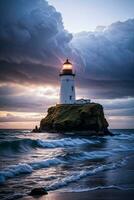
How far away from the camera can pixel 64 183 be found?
39.4 feet

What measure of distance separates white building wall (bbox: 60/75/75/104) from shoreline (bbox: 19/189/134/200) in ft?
185

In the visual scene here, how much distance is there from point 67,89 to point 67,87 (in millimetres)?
389

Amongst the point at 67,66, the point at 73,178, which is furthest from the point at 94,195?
the point at 67,66

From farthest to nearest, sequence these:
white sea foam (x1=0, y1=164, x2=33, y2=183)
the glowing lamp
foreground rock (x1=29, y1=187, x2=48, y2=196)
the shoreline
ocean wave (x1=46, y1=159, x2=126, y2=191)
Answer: the glowing lamp < white sea foam (x1=0, y1=164, x2=33, y2=183) < ocean wave (x1=46, y1=159, x2=126, y2=191) < foreground rock (x1=29, y1=187, x2=48, y2=196) < the shoreline

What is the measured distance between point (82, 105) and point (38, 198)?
5859cm

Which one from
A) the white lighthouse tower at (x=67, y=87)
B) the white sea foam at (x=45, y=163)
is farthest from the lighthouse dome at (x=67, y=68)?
the white sea foam at (x=45, y=163)

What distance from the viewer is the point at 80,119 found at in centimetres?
6506

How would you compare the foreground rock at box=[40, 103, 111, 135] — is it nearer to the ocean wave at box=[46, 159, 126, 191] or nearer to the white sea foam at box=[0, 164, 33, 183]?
the ocean wave at box=[46, 159, 126, 191]

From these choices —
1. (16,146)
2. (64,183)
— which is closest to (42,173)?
(64,183)

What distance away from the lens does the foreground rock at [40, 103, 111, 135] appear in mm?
64812

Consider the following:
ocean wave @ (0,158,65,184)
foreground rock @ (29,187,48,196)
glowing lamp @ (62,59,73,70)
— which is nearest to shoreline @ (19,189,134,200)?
foreground rock @ (29,187,48,196)

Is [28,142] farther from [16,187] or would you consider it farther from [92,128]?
[92,128]

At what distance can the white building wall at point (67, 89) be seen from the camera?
Answer: 67.0 meters

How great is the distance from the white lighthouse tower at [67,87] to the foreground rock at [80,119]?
4.22 feet
